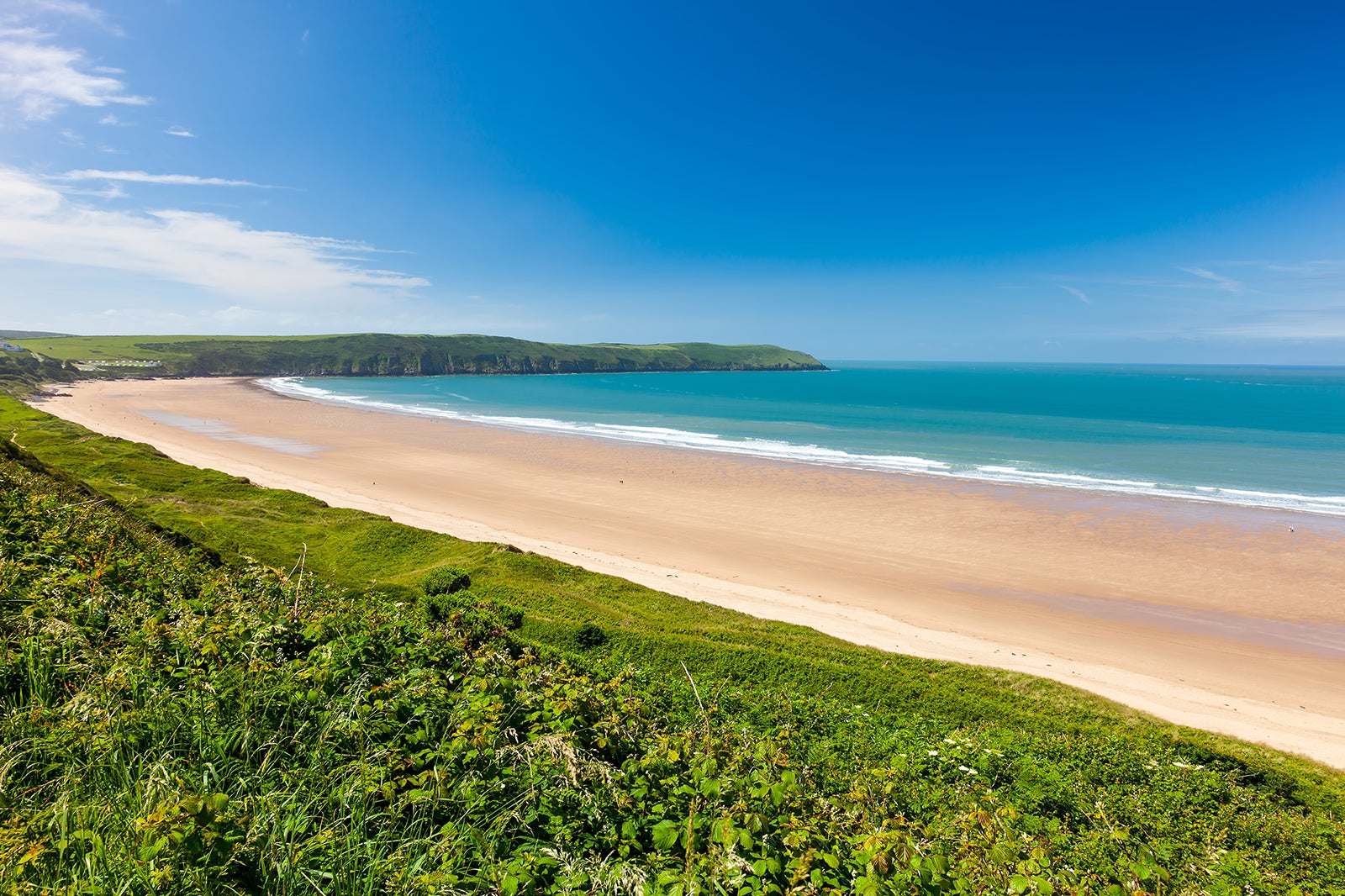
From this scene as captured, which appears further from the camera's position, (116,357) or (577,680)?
(116,357)

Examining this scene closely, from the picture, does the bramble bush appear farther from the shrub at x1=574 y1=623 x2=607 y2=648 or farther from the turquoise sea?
the turquoise sea

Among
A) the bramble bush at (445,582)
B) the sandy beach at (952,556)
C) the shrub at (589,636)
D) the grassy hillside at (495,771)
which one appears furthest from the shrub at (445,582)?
the sandy beach at (952,556)

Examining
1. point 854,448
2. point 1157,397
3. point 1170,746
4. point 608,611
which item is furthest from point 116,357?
point 1157,397

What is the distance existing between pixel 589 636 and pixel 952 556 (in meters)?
19.4

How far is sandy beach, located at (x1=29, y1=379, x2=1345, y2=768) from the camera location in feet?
54.5

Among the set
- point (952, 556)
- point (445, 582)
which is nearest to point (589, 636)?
point (445, 582)

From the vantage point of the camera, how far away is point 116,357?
6604 inches

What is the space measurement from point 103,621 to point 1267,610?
3108 cm

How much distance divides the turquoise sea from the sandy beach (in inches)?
267

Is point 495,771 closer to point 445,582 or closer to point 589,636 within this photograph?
point 589,636

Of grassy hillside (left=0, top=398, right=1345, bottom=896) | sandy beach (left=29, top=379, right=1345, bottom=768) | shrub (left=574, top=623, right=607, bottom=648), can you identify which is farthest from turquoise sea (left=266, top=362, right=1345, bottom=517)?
shrub (left=574, top=623, right=607, bottom=648)

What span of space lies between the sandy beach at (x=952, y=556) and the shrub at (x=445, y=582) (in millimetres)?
7251

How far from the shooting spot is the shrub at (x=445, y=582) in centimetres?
1492

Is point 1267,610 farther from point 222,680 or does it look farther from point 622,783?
point 222,680
